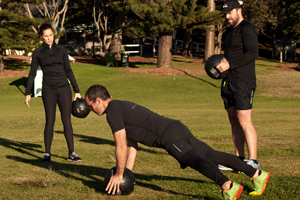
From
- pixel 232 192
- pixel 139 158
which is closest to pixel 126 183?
pixel 232 192

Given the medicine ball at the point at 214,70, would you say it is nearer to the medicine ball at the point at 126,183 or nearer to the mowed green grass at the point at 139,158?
the mowed green grass at the point at 139,158

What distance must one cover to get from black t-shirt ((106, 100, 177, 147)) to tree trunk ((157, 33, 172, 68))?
2308 cm

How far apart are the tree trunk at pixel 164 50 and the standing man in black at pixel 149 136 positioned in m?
23.0

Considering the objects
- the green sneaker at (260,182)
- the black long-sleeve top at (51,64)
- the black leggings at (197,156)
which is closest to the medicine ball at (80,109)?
the black long-sleeve top at (51,64)

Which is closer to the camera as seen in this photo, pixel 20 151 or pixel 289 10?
pixel 20 151

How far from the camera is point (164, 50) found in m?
27.1

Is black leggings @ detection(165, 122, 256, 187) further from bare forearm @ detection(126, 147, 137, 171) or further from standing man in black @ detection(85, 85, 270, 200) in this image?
bare forearm @ detection(126, 147, 137, 171)

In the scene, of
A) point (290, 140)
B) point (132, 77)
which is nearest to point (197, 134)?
point (290, 140)

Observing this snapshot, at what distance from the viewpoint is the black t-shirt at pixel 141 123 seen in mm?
4148

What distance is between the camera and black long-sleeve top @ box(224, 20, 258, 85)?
521 cm

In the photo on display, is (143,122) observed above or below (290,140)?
above

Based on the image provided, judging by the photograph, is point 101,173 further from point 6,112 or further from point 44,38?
point 6,112

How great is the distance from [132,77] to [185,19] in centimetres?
504

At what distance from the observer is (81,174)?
5508 mm
